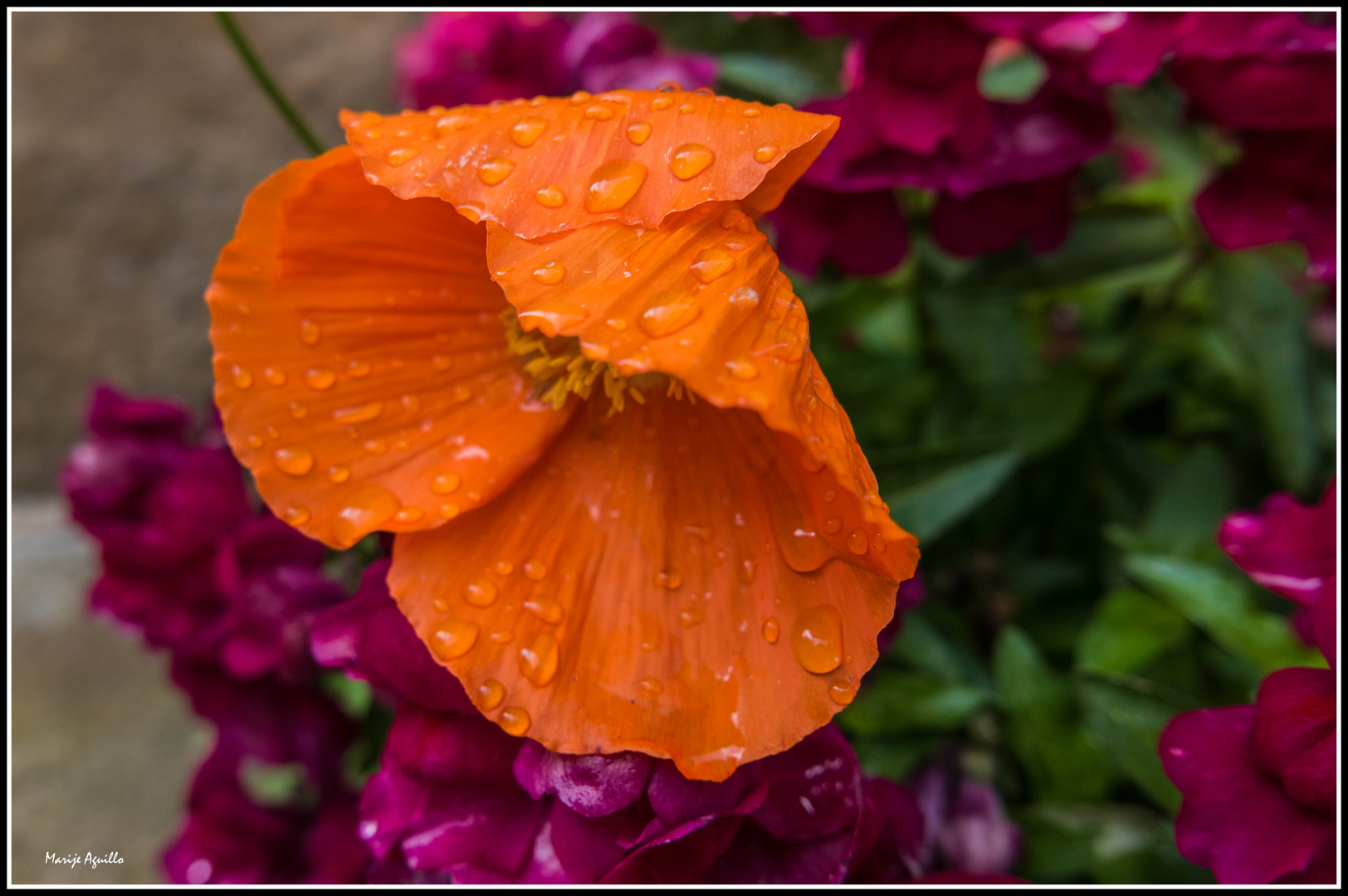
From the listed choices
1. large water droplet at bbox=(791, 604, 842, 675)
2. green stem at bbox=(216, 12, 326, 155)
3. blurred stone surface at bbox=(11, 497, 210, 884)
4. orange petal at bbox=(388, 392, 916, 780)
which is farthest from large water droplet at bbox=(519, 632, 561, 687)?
blurred stone surface at bbox=(11, 497, 210, 884)

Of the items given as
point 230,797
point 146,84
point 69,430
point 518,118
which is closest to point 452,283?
point 518,118

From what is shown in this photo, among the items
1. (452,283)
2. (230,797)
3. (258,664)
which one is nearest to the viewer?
(452,283)

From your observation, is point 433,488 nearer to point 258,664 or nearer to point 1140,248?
point 258,664

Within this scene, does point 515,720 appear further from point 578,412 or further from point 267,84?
point 267,84

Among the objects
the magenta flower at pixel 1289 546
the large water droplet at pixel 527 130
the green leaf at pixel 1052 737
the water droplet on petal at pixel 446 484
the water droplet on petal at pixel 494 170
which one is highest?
the large water droplet at pixel 527 130

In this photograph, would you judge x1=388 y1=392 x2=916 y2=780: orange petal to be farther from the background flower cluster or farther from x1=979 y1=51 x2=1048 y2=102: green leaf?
x1=979 y1=51 x2=1048 y2=102: green leaf

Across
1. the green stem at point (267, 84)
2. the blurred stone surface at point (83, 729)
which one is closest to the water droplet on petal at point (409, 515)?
the green stem at point (267, 84)

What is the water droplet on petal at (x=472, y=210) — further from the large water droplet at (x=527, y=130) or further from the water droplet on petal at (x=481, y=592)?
the water droplet on petal at (x=481, y=592)
